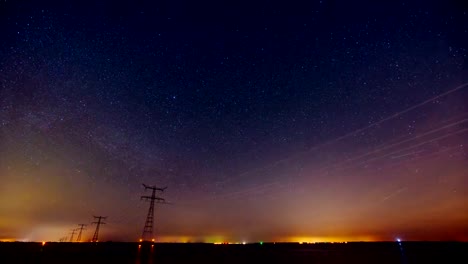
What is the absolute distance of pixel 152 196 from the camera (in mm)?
67750

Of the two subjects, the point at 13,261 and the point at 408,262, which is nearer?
the point at 13,261

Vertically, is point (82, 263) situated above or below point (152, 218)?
below

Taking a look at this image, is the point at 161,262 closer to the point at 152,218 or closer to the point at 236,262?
the point at 236,262

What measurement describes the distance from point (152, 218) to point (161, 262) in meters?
23.5

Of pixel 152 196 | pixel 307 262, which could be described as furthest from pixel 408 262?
pixel 152 196

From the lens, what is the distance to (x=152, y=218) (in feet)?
201

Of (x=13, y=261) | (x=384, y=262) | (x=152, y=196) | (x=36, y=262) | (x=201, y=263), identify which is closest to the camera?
(x=36, y=262)

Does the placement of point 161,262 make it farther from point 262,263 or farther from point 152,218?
point 152,218

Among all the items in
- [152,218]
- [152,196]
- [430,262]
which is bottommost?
[430,262]

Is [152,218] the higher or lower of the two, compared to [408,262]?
higher

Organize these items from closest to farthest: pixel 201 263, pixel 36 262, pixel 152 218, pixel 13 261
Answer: pixel 36 262
pixel 13 261
pixel 201 263
pixel 152 218

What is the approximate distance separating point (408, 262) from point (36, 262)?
55.4 metres

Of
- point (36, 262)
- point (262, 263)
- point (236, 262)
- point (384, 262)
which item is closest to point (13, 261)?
point (36, 262)

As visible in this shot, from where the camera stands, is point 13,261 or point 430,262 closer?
point 13,261
